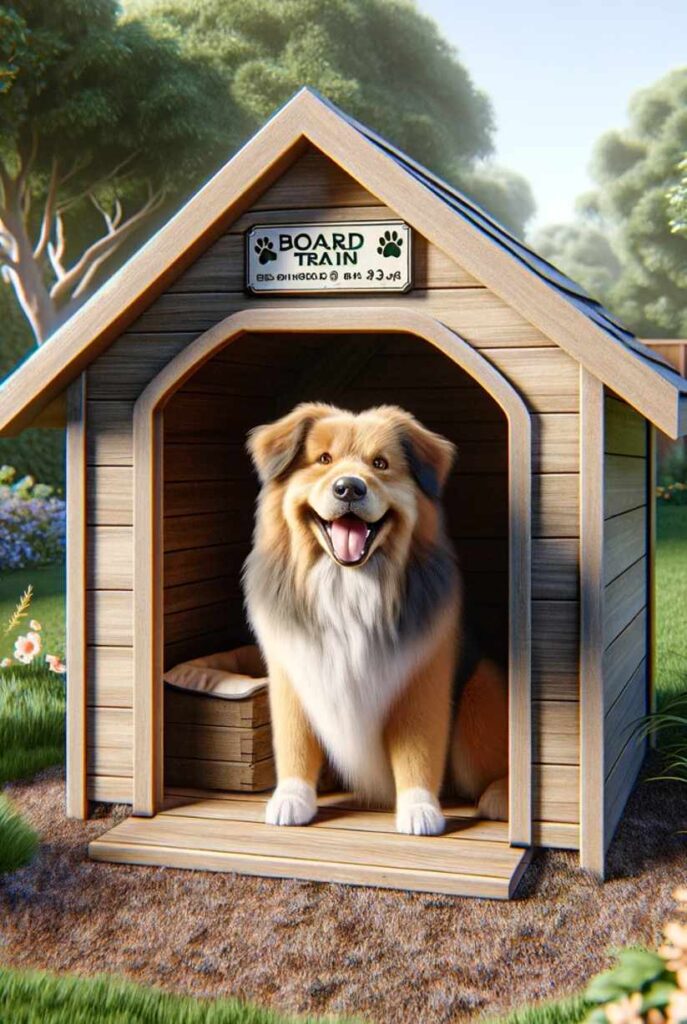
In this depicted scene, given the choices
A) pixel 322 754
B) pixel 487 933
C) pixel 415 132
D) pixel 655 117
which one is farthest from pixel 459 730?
pixel 655 117

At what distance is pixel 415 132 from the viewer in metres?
23.1

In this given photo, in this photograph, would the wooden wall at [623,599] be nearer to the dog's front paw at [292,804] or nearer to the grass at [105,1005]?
the dog's front paw at [292,804]

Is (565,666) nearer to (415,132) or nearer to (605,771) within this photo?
(605,771)

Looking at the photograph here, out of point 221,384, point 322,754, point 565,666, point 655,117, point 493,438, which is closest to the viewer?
point 565,666

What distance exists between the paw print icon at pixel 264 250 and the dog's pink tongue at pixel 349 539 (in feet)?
2.92

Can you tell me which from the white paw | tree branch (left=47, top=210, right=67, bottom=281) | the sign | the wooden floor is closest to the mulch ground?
the wooden floor

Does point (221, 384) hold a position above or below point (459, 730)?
above

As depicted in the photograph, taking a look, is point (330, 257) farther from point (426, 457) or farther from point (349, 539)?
point (349, 539)

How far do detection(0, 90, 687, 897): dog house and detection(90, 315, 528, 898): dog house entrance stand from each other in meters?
0.01

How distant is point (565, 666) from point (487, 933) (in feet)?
2.82

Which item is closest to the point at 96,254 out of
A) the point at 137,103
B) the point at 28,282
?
the point at 28,282

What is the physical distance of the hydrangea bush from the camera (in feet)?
36.4

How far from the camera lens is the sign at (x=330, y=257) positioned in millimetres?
3854

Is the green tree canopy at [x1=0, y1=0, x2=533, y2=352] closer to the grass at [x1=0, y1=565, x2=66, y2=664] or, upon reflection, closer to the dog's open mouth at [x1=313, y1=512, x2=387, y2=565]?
the grass at [x1=0, y1=565, x2=66, y2=664]
